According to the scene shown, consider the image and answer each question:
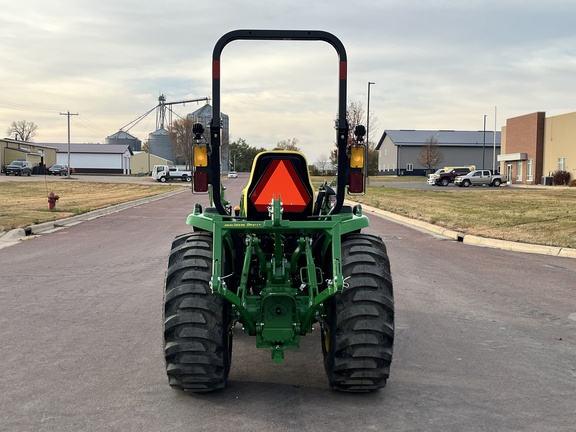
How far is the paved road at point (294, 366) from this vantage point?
432 cm

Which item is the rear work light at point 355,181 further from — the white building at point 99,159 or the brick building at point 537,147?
the white building at point 99,159

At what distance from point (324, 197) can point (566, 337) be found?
3056mm

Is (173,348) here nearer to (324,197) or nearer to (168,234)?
(324,197)

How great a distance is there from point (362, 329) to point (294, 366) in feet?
3.82

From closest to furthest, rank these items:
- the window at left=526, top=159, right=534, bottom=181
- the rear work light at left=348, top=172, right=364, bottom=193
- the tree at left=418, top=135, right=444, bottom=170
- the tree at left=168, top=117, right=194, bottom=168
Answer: the rear work light at left=348, top=172, right=364, bottom=193
the window at left=526, top=159, right=534, bottom=181
the tree at left=168, top=117, right=194, bottom=168
the tree at left=418, top=135, right=444, bottom=170

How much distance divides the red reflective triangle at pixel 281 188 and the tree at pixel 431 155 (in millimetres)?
91980

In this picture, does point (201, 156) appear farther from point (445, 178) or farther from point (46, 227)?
point (445, 178)

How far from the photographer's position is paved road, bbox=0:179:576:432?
432 centimetres

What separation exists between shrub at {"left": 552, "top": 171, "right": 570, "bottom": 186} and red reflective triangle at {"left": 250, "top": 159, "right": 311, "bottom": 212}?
180ft

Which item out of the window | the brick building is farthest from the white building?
the window

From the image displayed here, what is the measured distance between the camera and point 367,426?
417cm

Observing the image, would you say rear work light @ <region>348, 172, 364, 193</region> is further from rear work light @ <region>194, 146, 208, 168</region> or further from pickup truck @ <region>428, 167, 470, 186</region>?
pickup truck @ <region>428, 167, 470, 186</region>

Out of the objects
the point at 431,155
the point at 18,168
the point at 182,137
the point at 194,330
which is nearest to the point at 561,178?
the point at 431,155

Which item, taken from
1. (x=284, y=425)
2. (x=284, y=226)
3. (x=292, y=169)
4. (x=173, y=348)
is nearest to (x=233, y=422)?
(x=284, y=425)
